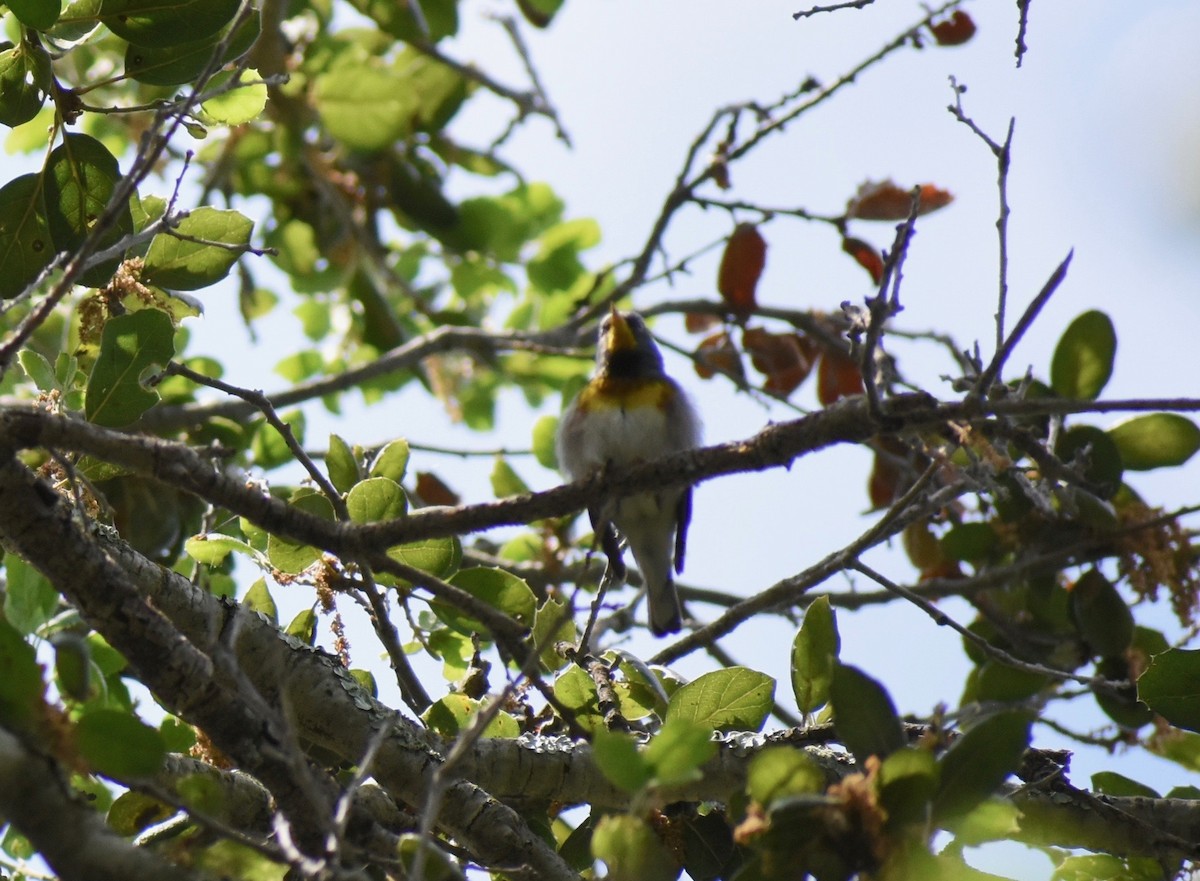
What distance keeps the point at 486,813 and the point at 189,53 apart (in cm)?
200

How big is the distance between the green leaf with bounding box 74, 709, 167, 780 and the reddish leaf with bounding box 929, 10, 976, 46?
406 cm

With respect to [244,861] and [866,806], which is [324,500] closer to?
[244,861]

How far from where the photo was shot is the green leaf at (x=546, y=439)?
194 inches

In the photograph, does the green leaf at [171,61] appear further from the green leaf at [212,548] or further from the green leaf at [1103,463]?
the green leaf at [1103,463]

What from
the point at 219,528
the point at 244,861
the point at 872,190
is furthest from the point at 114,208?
the point at 872,190

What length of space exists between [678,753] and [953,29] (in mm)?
3784

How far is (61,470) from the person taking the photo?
296 centimetres

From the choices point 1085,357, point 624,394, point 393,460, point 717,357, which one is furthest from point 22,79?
point 1085,357

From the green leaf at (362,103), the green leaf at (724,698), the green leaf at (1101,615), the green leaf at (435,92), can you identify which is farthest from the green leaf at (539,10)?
the green leaf at (724,698)

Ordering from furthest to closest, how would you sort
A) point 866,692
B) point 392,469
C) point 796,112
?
point 796,112
point 392,469
point 866,692

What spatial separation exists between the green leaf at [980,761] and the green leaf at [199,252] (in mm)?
2261

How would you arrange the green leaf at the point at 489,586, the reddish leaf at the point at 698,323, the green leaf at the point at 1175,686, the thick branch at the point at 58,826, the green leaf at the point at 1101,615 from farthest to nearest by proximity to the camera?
the reddish leaf at the point at 698,323 < the green leaf at the point at 1101,615 < the green leaf at the point at 489,586 < the green leaf at the point at 1175,686 < the thick branch at the point at 58,826

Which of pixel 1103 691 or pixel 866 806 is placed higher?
pixel 1103 691

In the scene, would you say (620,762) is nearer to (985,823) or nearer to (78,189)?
(985,823)
